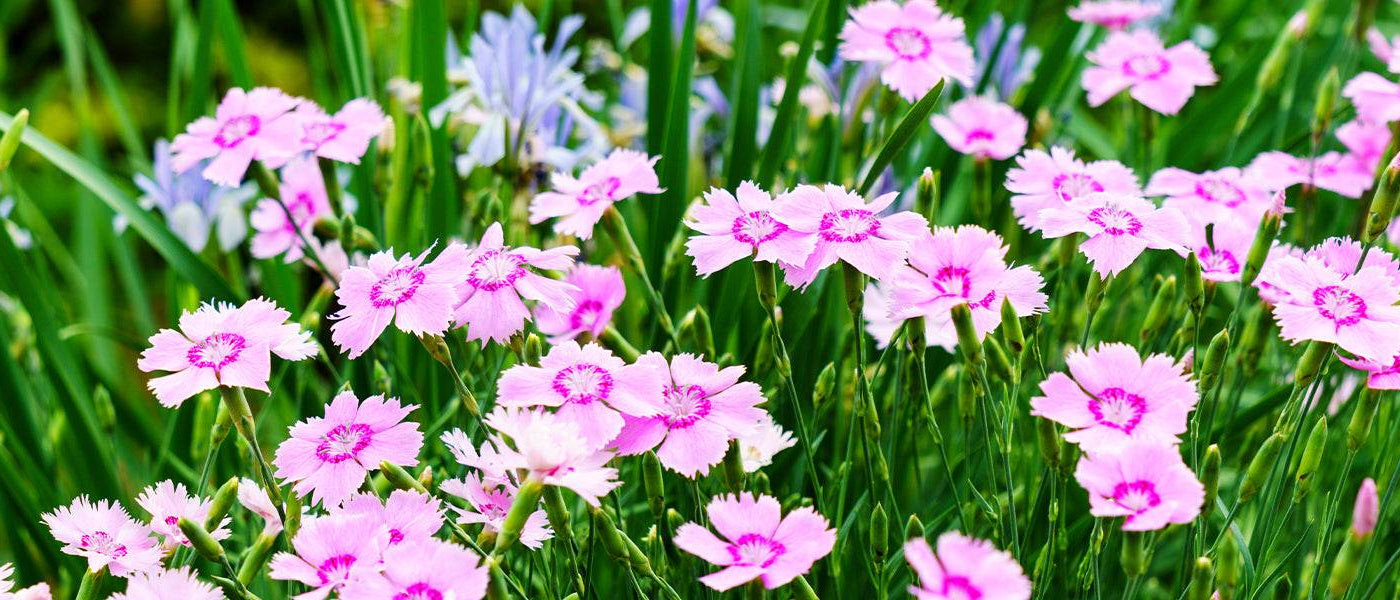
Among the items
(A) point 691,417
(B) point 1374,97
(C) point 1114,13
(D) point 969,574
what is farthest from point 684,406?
(C) point 1114,13

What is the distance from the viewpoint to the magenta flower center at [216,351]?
74cm

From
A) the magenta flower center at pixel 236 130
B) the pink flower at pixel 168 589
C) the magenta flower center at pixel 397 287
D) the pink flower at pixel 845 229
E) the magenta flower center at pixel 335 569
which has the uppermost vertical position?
the pink flower at pixel 845 229

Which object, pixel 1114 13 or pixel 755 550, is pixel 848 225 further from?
pixel 1114 13

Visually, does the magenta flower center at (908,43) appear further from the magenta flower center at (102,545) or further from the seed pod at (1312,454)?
the magenta flower center at (102,545)

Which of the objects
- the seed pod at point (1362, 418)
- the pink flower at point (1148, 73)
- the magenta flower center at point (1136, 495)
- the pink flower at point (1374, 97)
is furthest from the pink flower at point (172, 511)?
the pink flower at point (1374, 97)

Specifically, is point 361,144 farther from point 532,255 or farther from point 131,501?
point 131,501

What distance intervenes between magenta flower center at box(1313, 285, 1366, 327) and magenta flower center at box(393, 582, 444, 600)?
56cm

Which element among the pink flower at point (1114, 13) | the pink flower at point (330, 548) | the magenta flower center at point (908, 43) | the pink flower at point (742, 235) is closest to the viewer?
the pink flower at point (330, 548)

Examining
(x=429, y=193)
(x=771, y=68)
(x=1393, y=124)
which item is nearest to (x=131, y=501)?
(x=429, y=193)

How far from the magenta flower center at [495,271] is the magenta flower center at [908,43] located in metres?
0.51

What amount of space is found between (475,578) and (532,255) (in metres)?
0.23

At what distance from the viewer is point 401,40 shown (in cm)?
161

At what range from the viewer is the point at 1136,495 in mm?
634

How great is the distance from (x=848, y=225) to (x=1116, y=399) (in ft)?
0.65
